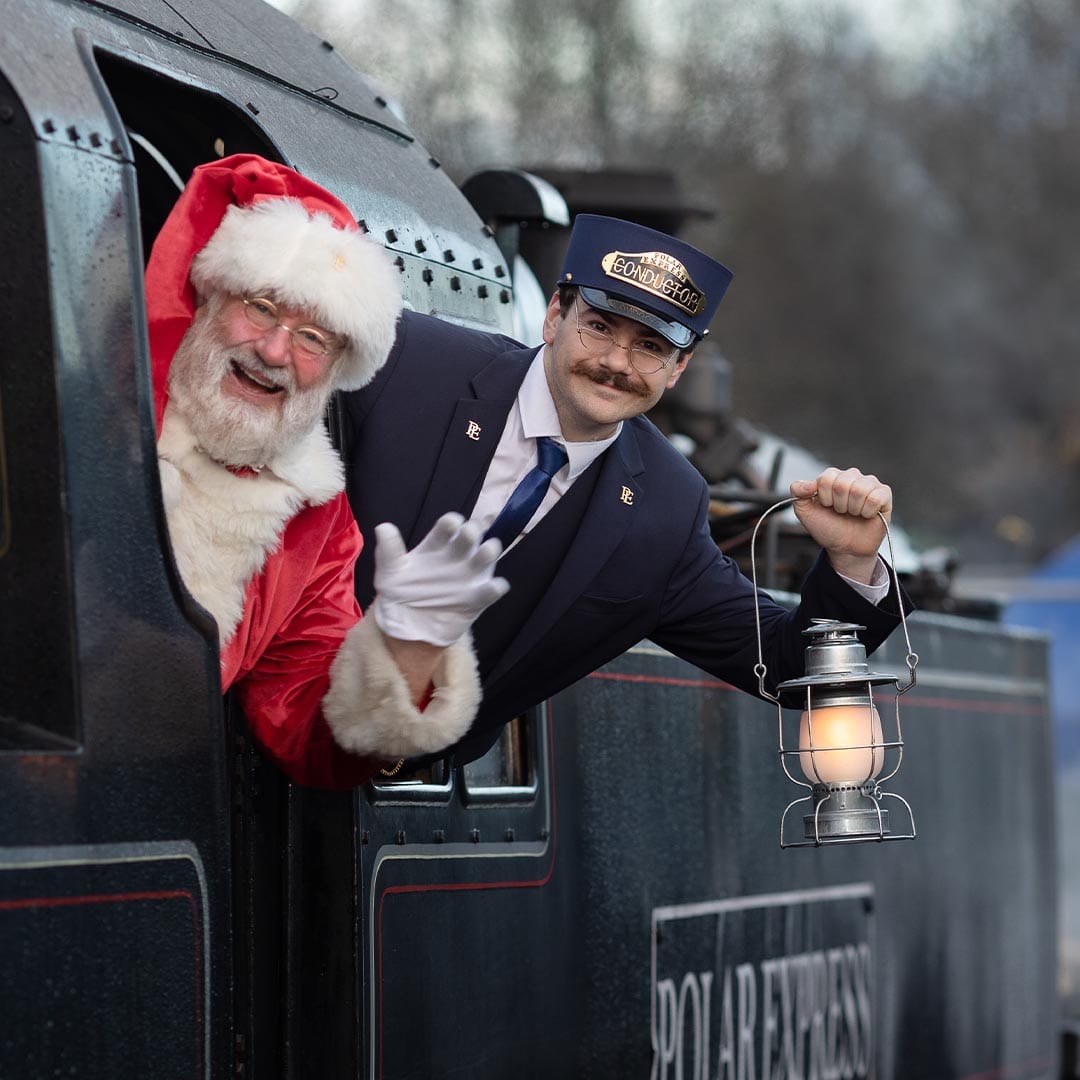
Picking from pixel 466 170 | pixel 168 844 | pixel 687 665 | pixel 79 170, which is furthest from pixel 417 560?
pixel 466 170

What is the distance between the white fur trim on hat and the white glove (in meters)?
0.40

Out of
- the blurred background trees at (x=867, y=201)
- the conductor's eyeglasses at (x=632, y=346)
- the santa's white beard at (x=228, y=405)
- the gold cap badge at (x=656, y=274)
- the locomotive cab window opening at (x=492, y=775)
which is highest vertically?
the blurred background trees at (x=867, y=201)

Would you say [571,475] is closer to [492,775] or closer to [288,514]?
[492,775]

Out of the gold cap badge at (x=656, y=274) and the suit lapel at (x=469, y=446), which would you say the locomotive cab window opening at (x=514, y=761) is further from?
the gold cap badge at (x=656, y=274)

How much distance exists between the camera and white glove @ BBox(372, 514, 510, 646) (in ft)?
8.68

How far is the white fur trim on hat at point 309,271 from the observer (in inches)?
112

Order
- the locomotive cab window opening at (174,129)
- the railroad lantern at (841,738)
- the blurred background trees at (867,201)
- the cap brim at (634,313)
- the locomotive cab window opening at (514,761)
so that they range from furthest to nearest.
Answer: the blurred background trees at (867,201), the locomotive cab window opening at (514,761), the cap brim at (634,313), the railroad lantern at (841,738), the locomotive cab window opening at (174,129)

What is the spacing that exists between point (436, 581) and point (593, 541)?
1058 millimetres

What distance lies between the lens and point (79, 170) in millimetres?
2678

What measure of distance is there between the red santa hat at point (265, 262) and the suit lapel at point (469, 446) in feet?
1.94

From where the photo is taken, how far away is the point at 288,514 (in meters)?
2.93

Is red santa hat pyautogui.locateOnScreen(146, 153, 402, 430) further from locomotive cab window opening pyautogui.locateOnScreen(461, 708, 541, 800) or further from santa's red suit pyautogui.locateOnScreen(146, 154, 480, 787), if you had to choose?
locomotive cab window opening pyautogui.locateOnScreen(461, 708, 541, 800)

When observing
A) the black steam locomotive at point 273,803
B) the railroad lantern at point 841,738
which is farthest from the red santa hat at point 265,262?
the railroad lantern at point 841,738

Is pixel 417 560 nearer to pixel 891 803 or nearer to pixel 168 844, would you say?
pixel 168 844
